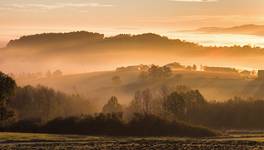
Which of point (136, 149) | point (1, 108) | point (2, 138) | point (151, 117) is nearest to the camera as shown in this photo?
point (136, 149)

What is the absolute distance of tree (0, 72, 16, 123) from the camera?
6314 inches

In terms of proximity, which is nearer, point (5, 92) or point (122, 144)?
point (122, 144)

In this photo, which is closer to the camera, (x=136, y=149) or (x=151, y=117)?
(x=136, y=149)

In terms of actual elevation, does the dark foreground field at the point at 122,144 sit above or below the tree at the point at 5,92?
below

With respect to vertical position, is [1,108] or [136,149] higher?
[1,108]

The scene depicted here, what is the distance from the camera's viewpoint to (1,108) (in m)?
164

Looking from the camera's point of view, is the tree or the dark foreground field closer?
the dark foreground field

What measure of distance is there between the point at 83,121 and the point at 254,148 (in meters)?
79.3

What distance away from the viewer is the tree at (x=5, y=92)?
160 metres

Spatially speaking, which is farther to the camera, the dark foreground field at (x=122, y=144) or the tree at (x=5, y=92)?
the tree at (x=5, y=92)

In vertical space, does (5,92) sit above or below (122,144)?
above

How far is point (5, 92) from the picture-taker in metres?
161

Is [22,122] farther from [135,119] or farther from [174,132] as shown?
[174,132]

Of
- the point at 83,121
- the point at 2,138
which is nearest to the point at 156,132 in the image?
the point at 83,121
